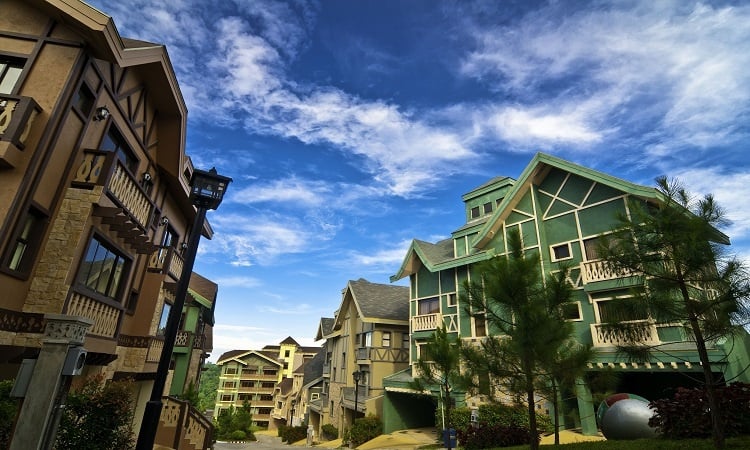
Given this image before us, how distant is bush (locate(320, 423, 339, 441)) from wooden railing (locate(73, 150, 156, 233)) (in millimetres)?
27539

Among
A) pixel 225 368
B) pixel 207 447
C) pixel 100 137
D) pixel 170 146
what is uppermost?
pixel 170 146

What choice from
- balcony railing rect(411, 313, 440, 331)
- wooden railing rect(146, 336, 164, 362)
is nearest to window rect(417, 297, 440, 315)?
balcony railing rect(411, 313, 440, 331)

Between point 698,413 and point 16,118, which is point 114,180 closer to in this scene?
point 16,118

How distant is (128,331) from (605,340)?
65.0ft

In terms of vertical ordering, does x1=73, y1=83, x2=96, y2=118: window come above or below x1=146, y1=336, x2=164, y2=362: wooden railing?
above

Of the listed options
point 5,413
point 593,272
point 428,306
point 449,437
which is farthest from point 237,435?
point 5,413

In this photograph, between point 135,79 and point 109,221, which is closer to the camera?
point 109,221

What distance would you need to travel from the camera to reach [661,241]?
8680mm

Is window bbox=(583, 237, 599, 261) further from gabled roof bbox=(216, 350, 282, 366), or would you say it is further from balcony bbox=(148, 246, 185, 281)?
gabled roof bbox=(216, 350, 282, 366)

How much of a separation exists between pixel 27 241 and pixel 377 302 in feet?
90.2

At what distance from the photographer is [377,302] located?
1298 inches

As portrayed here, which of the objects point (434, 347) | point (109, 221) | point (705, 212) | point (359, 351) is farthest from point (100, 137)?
point (359, 351)

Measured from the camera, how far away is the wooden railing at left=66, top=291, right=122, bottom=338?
8.31 metres

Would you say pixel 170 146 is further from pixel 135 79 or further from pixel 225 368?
pixel 225 368
